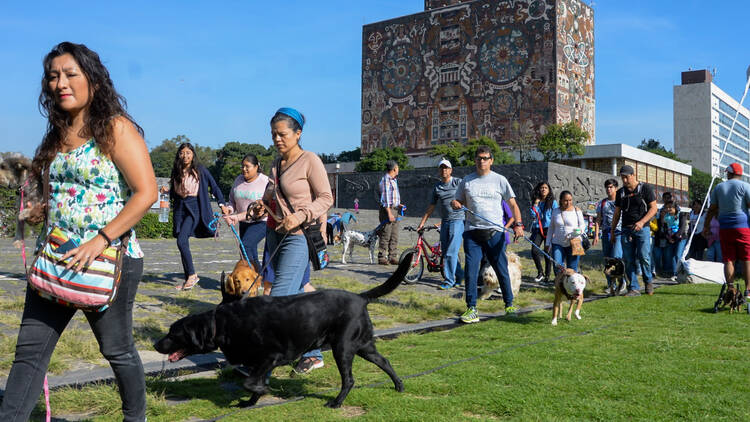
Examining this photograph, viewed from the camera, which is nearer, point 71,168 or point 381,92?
point 71,168

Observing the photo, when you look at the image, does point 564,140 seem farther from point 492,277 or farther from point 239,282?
point 239,282

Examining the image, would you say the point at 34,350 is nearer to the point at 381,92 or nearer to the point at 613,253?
the point at 613,253

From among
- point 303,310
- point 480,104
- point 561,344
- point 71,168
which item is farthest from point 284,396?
point 480,104

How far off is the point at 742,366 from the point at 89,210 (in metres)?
4.58

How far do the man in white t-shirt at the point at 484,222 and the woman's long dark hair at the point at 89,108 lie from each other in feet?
16.3

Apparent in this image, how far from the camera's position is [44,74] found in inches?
108

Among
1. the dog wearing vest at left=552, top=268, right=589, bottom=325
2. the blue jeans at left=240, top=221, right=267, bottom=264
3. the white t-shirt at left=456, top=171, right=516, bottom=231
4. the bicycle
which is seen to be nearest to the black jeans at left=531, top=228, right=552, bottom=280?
the bicycle

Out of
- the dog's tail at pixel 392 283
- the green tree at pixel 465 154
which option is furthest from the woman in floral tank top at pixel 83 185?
the green tree at pixel 465 154

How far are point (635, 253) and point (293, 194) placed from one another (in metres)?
7.25

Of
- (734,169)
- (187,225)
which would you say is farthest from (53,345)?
(734,169)

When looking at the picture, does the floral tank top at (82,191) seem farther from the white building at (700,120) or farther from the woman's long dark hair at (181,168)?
the white building at (700,120)

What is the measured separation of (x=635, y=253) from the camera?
1001cm

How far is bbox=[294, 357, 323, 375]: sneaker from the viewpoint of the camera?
4.67 metres

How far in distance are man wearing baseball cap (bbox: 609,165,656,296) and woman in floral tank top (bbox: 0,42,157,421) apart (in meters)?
8.42
